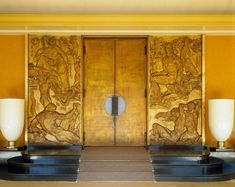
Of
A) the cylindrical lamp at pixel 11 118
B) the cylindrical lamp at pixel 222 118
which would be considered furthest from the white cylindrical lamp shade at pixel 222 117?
the cylindrical lamp at pixel 11 118

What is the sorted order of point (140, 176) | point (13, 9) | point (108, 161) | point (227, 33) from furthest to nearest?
1. point (227, 33)
2. point (13, 9)
3. point (108, 161)
4. point (140, 176)

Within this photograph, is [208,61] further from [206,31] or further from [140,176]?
[140,176]

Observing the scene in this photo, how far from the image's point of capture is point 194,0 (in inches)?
260

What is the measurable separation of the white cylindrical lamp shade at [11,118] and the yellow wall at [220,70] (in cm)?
372

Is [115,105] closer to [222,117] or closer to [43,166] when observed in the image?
[222,117]

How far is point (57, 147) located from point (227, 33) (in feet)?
13.5

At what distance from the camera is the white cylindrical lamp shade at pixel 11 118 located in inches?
275

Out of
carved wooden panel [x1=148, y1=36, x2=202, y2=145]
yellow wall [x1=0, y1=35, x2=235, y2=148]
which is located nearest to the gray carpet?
carved wooden panel [x1=148, y1=36, x2=202, y2=145]

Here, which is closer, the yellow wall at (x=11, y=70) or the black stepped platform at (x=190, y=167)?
the black stepped platform at (x=190, y=167)

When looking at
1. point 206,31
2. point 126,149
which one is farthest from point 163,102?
point 206,31

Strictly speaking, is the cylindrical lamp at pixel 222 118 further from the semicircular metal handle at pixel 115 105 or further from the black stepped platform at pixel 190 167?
the semicircular metal handle at pixel 115 105

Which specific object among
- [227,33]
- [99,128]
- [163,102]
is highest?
[227,33]

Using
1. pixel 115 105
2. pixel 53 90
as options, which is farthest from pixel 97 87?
pixel 53 90

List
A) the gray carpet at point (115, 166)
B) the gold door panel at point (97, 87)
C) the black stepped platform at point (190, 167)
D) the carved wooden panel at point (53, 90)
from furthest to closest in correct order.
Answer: the gold door panel at point (97, 87), the carved wooden panel at point (53, 90), the gray carpet at point (115, 166), the black stepped platform at point (190, 167)
